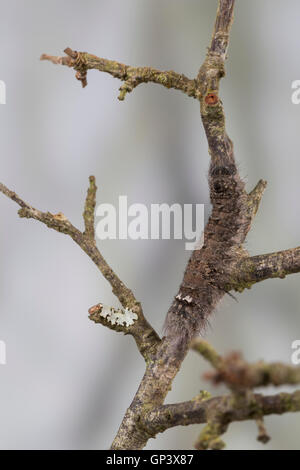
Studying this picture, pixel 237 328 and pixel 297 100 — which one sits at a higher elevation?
pixel 297 100

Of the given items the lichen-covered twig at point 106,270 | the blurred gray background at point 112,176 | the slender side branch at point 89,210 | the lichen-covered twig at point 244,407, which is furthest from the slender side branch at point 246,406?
the blurred gray background at point 112,176

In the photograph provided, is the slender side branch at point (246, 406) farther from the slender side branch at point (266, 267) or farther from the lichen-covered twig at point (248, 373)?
the slender side branch at point (266, 267)

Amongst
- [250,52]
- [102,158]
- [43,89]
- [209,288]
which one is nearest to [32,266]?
[102,158]

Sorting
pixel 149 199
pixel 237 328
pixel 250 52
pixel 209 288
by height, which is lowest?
pixel 209 288

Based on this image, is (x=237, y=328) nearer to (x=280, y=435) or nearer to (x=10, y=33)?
(x=280, y=435)

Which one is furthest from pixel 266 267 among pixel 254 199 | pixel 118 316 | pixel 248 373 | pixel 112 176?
pixel 112 176

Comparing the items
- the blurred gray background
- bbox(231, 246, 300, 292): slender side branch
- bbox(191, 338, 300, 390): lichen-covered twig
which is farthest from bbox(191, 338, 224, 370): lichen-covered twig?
the blurred gray background

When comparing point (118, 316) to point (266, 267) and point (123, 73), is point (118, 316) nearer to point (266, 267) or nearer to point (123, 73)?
point (266, 267)
